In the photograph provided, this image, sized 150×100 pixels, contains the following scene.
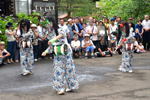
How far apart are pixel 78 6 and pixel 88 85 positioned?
22.2 m

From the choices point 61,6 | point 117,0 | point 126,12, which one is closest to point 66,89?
point 126,12

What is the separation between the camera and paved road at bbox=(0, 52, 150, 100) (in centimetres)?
582

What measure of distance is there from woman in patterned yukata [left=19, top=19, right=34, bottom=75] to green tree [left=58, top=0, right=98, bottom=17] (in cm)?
1877

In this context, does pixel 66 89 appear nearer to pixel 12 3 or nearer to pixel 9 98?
pixel 9 98

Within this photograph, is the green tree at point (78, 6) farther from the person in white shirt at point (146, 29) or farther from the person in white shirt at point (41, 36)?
the person in white shirt at point (41, 36)

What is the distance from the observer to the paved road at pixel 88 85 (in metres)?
5.82

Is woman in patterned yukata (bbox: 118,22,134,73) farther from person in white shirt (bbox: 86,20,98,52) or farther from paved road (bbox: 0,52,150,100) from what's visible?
person in white shirt (bbox: 86,20,98,52)

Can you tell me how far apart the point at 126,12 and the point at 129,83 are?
36.7ft

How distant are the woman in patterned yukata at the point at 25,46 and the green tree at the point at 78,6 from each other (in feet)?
61.6

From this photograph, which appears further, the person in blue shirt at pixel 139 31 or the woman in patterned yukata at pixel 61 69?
the person in blue shirt at pixel 139 31

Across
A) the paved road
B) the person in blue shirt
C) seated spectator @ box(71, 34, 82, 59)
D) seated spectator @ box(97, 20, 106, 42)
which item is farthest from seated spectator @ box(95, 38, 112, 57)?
the paved road

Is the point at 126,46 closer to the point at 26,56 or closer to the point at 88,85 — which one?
the point at 88,85

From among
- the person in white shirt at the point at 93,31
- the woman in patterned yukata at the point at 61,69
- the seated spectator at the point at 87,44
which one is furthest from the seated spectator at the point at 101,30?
the woman in patterned yukata at the point at 61,69

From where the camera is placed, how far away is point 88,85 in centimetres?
687
